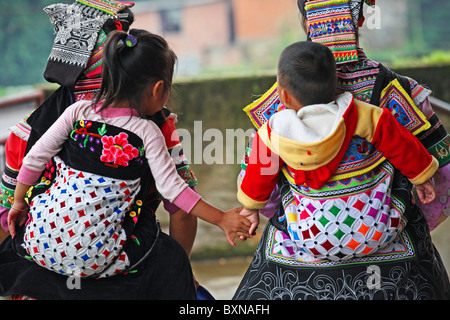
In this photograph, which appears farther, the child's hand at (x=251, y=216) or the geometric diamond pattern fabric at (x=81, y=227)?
the child's hand at (x=251, y=216)

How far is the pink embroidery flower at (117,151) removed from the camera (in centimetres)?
180

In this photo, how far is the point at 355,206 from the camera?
1.73m

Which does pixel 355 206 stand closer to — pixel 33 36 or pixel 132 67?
pixel 132 67

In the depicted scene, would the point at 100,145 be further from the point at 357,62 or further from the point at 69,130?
the point at 357,62

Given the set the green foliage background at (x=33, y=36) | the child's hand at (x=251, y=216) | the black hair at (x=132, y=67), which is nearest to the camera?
the black hair at (x=132, y=67)

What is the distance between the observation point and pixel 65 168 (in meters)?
1.85

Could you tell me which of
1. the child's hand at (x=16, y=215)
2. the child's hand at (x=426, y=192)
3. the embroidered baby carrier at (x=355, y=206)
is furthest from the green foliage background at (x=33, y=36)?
the child's hand at (x=426, y=192)

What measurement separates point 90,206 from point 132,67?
44 centimetres

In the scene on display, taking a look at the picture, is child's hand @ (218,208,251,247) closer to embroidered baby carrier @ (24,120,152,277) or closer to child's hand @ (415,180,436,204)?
embroidered baby carrier @ (24,120,152,277)

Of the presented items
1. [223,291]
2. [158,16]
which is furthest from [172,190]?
[158,16]

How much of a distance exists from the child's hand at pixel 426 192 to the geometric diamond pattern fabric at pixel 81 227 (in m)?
0.90

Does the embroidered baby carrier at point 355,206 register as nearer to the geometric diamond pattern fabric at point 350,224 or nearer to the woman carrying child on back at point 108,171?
the geometric diamond pattern fabric at point 350,224

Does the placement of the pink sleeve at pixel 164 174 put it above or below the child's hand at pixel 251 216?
above
